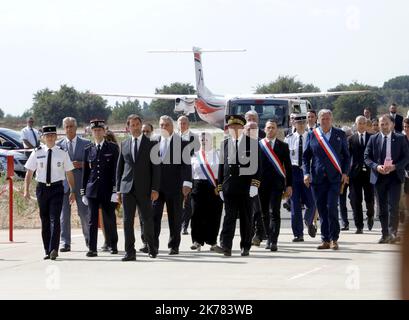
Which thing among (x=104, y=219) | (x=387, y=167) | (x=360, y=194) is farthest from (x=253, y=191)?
(x=360, y=194)

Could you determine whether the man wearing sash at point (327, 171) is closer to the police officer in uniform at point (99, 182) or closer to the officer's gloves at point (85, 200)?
the police officer in uniform at point (99, 182)

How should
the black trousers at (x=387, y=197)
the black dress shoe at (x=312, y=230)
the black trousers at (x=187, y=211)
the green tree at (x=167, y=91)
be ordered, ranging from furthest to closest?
1. the green tree at (x=167, y=91)
2. the black trousers at (x=187, y=211)
3. the black dress shoe at (x=312, y=230)
4. the black trousers at (x=387, y=197)

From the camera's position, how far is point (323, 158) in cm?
1470

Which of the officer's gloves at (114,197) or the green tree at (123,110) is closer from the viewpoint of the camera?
the officer's gloves at (114,197)

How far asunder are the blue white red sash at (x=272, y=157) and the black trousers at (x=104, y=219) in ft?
7.64

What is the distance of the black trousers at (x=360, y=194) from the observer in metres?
17.5

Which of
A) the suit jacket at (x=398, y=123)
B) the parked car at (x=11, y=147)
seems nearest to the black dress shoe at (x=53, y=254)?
the suit jacket at (x=398, y=123)

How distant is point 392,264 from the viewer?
3258 mm

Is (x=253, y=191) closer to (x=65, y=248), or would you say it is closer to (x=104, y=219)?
(x=104, y=219)

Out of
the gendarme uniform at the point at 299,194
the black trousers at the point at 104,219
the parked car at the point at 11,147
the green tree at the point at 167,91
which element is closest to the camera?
the black trousers at the point at 104,219

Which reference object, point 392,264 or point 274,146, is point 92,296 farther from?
point 392,264

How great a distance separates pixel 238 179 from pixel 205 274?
2381 mm
